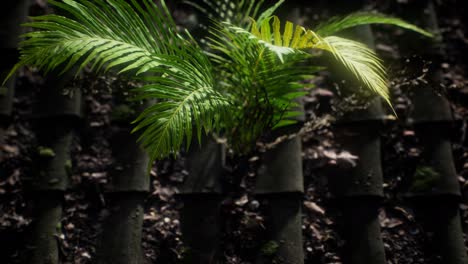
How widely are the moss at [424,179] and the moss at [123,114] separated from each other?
1661 mm

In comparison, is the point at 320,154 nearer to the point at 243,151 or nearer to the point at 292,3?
the point at 243,151

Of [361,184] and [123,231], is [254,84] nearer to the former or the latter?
[361,184]

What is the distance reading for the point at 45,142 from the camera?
1.94 m

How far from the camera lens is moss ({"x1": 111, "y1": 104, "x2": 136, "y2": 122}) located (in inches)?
80.0

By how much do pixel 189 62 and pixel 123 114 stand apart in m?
0.72

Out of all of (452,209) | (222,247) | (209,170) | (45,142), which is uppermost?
(45,142)

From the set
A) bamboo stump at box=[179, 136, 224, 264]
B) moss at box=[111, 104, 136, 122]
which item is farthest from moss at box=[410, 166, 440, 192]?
moss at box=[111, 104, 136, 122]

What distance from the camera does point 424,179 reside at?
1936mm

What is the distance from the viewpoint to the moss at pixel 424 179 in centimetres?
190

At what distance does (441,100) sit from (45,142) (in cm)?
231

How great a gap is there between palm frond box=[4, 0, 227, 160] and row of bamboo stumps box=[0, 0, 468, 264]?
51 centimetres

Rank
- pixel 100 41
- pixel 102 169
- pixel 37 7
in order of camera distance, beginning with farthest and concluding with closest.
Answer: pixel 37 7
pixel 102 169
pixel 100 41

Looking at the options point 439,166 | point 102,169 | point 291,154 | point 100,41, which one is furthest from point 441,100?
point 102,169

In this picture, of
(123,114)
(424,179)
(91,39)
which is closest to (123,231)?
(123,114)
